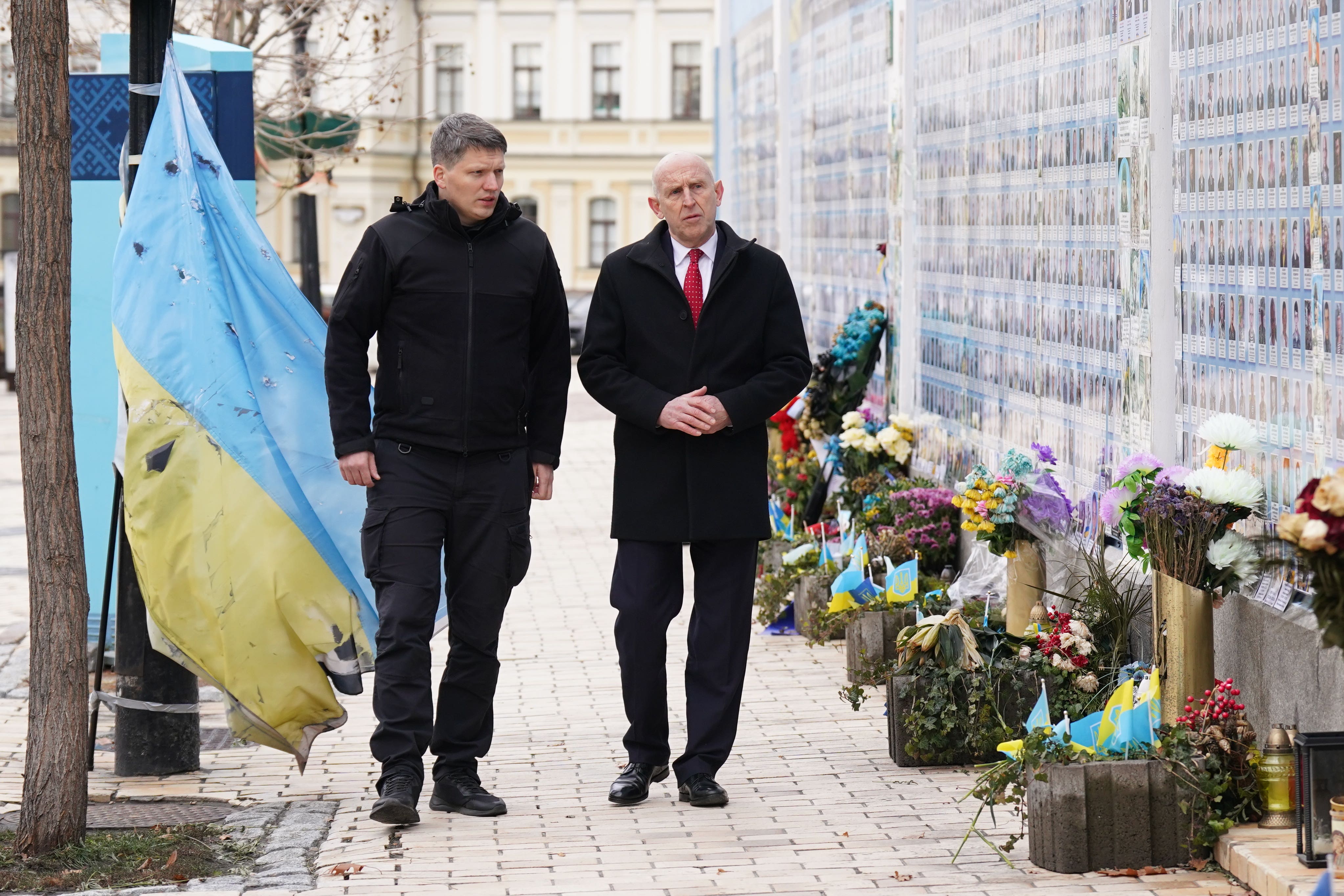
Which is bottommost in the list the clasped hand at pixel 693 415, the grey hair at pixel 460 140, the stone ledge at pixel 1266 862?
the stone ledge at pixel 1266 862

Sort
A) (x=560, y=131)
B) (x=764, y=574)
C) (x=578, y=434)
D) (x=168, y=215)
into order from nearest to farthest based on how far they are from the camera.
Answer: (x=168, y=215)
(x=764, y=574)
(x=578, y=434)
(x=560, y=131)

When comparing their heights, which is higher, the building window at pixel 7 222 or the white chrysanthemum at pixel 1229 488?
the building window at pixel 7 222

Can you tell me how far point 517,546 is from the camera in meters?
5.76

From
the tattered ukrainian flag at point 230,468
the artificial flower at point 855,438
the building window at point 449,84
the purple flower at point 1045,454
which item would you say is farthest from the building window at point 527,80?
the tattered ukrainian flag at point 230,468

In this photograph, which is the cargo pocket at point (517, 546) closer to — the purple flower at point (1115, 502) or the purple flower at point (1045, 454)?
the purple flower at point (1115, 502)

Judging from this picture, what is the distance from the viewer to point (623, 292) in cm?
580

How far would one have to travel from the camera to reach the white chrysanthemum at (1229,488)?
5.13 meters

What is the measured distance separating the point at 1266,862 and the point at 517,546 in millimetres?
2265

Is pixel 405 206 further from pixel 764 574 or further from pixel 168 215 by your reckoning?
pixel 764 574

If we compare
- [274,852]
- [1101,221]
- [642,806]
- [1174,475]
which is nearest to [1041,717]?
[1174,475]

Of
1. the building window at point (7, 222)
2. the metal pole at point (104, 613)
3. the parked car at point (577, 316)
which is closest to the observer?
the metal pole at point (104, 613)

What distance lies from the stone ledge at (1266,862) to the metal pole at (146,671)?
3299mm

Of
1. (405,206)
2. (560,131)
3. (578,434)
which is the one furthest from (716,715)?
(560,131)

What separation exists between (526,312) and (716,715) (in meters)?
1.30
